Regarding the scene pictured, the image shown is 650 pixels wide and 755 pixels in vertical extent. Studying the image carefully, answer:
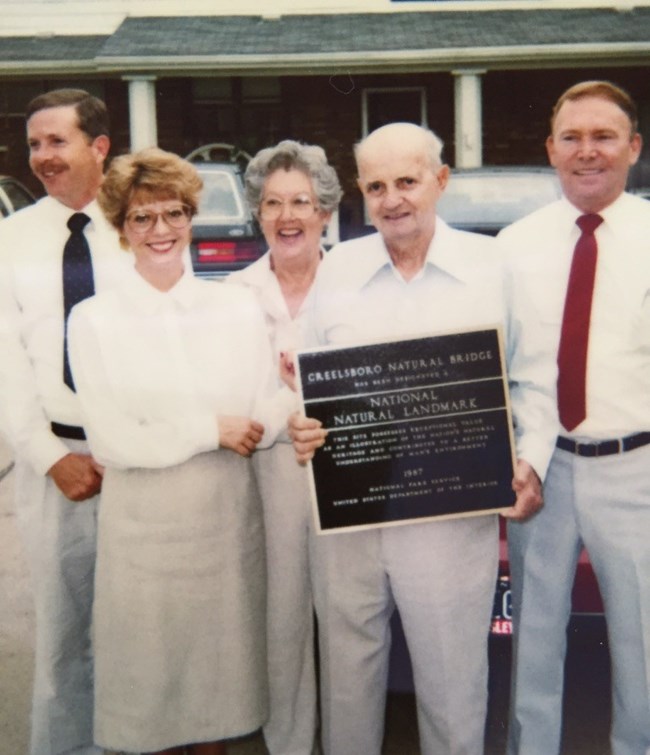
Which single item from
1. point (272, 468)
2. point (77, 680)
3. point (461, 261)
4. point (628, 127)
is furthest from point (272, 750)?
point (628, 127)

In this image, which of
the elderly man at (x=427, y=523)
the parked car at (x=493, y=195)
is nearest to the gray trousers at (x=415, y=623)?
the elderly man at (x=427, y=523)

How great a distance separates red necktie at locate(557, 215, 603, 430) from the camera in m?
1.93

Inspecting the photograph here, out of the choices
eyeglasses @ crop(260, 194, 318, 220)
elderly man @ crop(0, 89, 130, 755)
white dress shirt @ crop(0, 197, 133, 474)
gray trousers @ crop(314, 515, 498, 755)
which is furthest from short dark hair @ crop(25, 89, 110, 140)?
gray trousers @ crop(314, 515, 498, 755)

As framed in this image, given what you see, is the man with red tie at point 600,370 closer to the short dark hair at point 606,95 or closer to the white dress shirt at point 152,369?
the short dark hair at point 606,95

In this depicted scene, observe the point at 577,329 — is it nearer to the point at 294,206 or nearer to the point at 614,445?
the point at 614,445

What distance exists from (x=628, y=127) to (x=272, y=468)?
3.82 ft

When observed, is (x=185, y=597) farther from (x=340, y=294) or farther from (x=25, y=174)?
(x=25, y=174)

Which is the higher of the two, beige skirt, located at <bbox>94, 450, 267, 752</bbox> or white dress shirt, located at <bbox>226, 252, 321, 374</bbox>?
white dress shirt, located at <bbox>226, 252, 321, 374</bbox>

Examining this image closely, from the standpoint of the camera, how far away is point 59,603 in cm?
221

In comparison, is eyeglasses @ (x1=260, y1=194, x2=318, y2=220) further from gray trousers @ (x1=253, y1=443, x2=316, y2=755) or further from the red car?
the red car

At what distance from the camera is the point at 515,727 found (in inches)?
84.8

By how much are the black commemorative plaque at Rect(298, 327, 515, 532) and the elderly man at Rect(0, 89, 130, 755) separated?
1.95ft

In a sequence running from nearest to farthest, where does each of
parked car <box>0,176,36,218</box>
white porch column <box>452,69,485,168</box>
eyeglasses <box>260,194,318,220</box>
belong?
eyeglasses <box>260,194,318,220</box>
white porch column <box>452,69,485,168</box>
parked car <box>0,176,36,218</box>

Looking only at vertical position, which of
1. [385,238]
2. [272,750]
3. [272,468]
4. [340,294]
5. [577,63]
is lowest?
[272,750]
